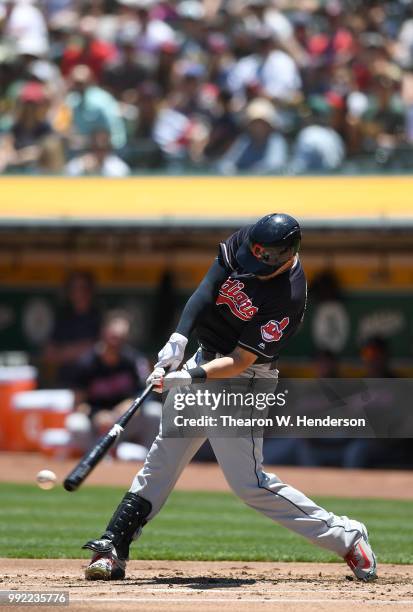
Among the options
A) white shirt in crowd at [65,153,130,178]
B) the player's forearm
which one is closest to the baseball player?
the player's forearm

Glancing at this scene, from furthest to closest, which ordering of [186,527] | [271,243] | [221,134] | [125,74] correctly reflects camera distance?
1. [125,74]
2. [221,134]
3. [186,527]
4. [271,243]

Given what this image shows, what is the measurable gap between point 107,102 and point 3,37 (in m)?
2.85

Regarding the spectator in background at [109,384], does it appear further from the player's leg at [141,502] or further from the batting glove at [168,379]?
the batting glove at [168,379]

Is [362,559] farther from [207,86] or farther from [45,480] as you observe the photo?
[207,86]

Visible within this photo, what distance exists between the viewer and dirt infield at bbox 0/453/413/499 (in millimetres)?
10266

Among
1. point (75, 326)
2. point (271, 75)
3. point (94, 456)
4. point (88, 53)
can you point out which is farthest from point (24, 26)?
point (94, 456)

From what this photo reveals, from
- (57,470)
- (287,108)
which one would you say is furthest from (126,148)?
(57,470)

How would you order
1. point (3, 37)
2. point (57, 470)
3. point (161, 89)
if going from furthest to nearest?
point (3, 37) < point (161, 89) < point (57, 470)

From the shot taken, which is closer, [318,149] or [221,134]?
[318,149]

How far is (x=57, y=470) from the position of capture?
10.8m

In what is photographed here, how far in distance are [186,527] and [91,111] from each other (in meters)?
6.20

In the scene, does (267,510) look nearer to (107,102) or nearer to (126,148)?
(126,148)

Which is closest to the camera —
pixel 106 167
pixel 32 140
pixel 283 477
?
pixel 283 477

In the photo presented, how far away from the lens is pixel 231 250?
5.74 meters
